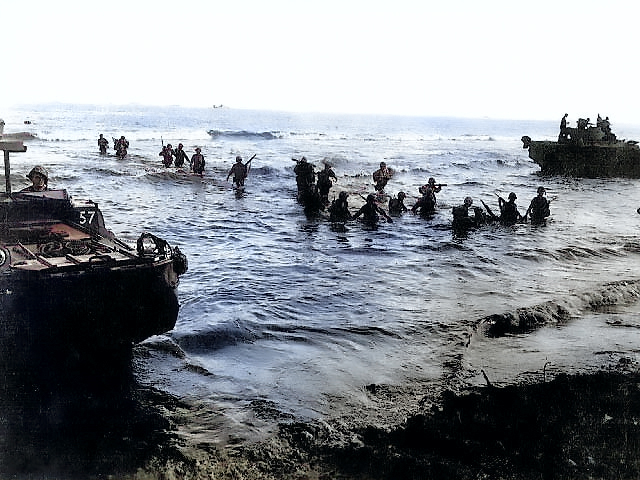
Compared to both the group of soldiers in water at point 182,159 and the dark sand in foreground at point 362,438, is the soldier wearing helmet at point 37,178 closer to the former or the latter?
the dark sand in foreground at point 362,438

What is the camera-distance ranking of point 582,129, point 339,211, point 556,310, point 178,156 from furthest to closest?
1. point 582,129
2. point 178,156
3. point 339,211
4. point 556,310

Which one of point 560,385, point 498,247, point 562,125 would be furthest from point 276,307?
point 562,125

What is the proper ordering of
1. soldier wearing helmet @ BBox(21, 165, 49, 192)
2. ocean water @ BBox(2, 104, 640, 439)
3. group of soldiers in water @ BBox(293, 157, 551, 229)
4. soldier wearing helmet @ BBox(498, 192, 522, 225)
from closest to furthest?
1. ocean water @ BBox(2, 104, 640, 439)
2. soldier wearing helmet @ BBox(21, 165, 49, 192)
3. group of soldiers in water @ BBox(293, 157, 551, 229)
4. soldier wearing helmet @ BBox(498, 192, 522, 225)

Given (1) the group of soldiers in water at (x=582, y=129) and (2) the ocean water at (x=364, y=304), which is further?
(1) the group of soldiers in water at (x=582, y=129)

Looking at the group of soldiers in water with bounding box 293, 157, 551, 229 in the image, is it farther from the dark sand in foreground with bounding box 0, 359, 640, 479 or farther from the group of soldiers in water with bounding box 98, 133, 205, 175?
the dark sand in foreground with bounding box 0, 359, 640, 479

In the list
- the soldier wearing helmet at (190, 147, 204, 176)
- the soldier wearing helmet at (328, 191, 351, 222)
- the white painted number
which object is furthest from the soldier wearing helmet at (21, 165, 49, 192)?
the soldier wearing helmet at (190, 147, 204, 176)

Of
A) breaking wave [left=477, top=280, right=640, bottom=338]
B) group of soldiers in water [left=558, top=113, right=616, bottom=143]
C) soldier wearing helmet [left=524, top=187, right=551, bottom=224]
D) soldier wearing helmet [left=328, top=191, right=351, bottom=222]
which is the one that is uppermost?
group of soldiers in water [left=558, top=113, right=616, bottom=143]

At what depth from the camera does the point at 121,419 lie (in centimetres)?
602

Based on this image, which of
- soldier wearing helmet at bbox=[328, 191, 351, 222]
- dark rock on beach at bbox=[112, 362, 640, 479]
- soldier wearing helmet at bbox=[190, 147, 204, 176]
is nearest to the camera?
dark rock on beach at bbox=[112, 362, 640, 479]

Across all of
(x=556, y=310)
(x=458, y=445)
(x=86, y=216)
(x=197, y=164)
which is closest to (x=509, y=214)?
(x=556, y=310)

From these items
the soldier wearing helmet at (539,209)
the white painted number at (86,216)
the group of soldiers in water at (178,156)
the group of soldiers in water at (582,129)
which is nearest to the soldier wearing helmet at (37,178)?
the white painted number at (86,216)

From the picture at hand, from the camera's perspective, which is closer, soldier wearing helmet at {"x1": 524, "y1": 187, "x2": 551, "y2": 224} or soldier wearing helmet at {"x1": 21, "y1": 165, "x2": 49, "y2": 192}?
soldier wearing helmet at {"x1": 21, "y1": 165, "x2": 49, "y2": 192}

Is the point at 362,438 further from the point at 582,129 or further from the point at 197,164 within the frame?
the point at 582,129

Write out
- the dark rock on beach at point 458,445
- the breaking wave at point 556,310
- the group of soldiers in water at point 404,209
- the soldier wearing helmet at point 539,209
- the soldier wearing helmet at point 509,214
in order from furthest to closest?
the soldier wearing helmet at point 539,209
the soldier wearing helmet at point 509,214
the group of soldiers in water at point 404,209
the breaking wave at point 556,310
the dark rock on beach at point 458,445
